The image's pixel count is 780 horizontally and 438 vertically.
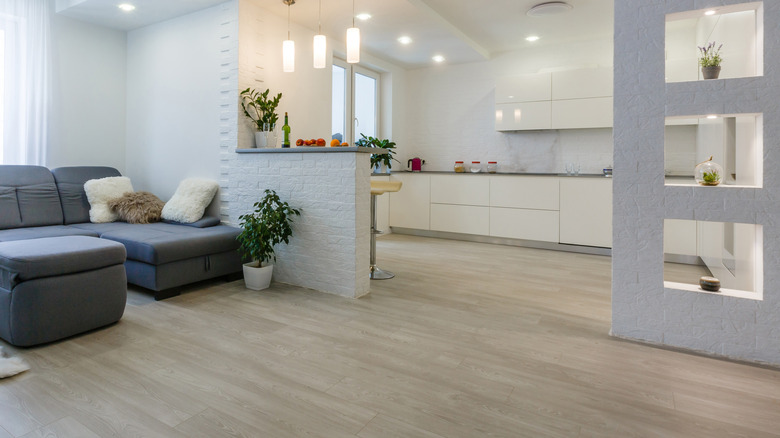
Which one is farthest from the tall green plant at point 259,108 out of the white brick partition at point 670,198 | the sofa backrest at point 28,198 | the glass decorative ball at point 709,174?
the glass decorative ball at point 709,174

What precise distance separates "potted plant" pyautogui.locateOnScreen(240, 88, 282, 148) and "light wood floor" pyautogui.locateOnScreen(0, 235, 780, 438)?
1.51 meters

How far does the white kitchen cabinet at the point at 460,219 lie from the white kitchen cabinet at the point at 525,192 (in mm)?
223

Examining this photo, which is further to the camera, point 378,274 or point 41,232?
point 378,274

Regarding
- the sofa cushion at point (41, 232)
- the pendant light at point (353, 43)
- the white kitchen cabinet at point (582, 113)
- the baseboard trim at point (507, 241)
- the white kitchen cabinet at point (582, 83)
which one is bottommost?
the baseboard trim at point (507, 241)

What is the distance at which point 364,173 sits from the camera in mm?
3168

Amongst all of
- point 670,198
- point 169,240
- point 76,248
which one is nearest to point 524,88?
point 670,198

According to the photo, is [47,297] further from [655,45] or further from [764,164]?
[764,164]

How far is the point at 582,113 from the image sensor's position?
5.13 metres

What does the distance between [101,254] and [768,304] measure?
3376mm

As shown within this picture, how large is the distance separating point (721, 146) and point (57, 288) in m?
4.59

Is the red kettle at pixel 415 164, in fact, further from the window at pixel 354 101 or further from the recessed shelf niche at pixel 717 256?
the recessed shelf niche at pixel 717 256

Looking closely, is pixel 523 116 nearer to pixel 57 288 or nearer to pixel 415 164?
pixel 415 164

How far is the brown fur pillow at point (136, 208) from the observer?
3.79 m

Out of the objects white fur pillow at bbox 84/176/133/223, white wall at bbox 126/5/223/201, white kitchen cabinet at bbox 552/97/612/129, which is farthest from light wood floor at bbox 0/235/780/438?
white kitchen cabinet at bbox 552/97/612/129
